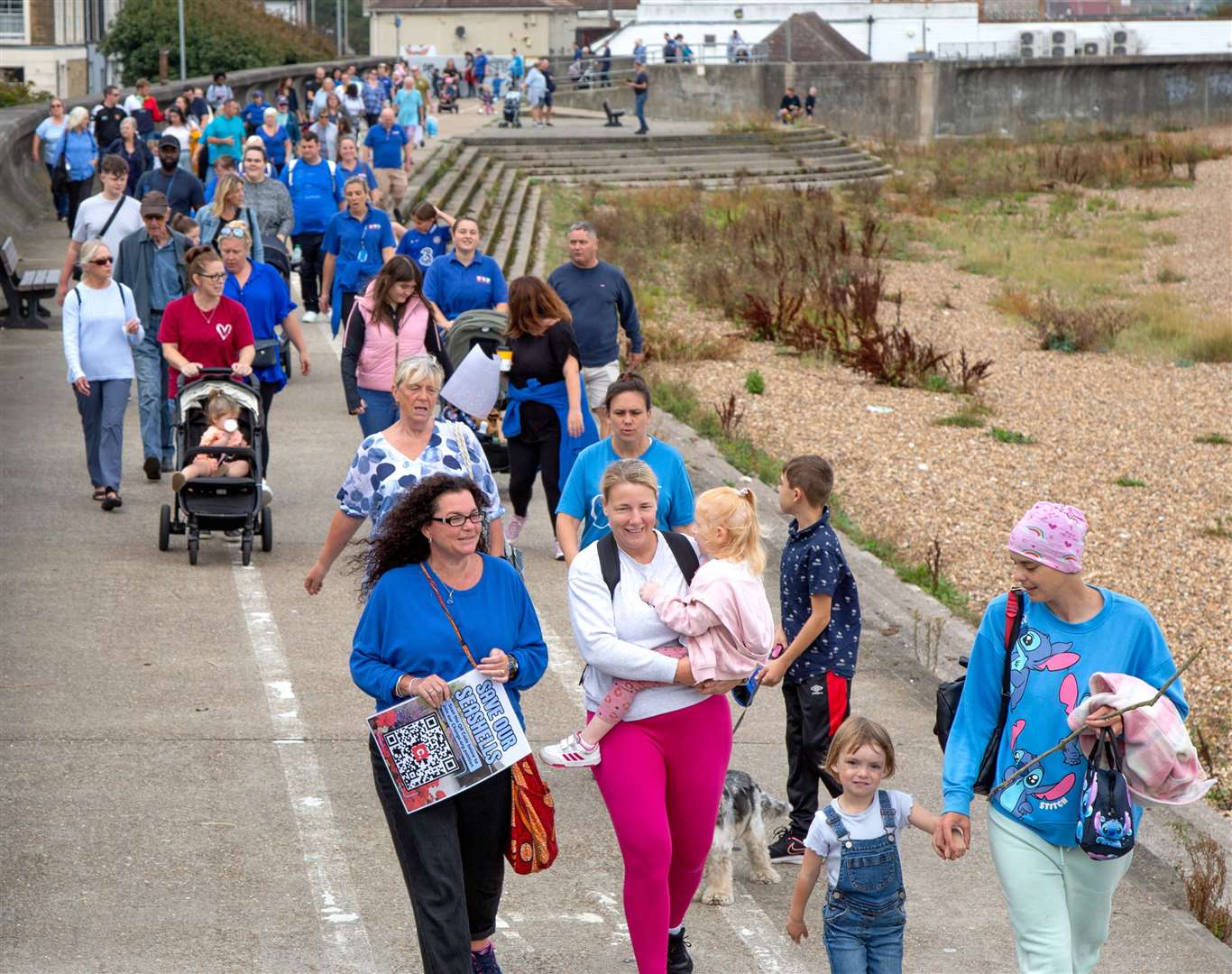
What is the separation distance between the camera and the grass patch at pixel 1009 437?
17.3 metres

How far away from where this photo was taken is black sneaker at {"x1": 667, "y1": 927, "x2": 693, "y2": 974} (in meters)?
5.78

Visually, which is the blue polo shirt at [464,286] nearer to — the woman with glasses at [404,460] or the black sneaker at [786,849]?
the woman with glasses at [404,460]

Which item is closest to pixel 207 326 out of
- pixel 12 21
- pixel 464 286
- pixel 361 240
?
pixel 464 286

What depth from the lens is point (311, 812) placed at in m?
7.15

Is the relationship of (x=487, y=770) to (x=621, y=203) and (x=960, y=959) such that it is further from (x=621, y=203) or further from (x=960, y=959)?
(x=621, y=203)

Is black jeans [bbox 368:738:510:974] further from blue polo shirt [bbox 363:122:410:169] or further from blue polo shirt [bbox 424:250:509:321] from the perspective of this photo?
blue polo shirt [bbox 363:122:410:169]

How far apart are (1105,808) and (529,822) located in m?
1.74

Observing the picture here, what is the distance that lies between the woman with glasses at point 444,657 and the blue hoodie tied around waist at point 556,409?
492 centimetres

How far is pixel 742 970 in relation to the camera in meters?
6.00

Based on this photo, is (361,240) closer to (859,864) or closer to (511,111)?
(859,864)

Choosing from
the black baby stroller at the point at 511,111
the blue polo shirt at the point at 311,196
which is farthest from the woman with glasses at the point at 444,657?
the black baby stroller at the point at 511,111

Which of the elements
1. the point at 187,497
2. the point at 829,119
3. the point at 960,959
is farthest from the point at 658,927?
the point at 829,119

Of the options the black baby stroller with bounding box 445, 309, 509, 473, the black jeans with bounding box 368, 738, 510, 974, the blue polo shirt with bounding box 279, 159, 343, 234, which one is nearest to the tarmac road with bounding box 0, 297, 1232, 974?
the black jeans with bounding box 368, 738, 510, 974

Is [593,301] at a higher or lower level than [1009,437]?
higher
